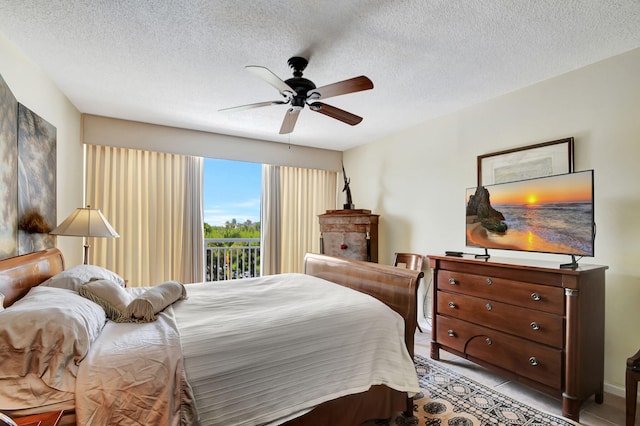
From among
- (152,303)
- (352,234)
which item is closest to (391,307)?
(152,303)

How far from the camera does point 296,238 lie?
200 inches

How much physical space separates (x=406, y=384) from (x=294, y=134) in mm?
3530

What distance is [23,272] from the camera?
1801 mm

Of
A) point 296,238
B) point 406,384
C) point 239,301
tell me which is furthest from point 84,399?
point 296,238

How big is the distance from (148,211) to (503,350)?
418 cm

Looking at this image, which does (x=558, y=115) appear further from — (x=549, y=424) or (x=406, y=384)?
(x=406, y=384)

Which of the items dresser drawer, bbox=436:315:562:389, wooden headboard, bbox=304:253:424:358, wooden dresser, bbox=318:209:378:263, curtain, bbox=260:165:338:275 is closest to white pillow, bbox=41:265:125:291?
wooden headboard, bbox=304:253:424:358

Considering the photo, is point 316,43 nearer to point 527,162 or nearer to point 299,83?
point 299,83

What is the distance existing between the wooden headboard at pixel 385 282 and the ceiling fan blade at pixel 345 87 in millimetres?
1265

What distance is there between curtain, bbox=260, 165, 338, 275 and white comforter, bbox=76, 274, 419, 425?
266 cm

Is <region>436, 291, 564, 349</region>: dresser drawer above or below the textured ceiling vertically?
below

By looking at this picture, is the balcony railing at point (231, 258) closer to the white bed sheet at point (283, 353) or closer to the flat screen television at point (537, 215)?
the white bed sheet at point (283, 353)

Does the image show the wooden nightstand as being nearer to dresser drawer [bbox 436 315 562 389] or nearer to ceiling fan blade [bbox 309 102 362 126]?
ceiling fan blade [bbox 309 102 362 126]

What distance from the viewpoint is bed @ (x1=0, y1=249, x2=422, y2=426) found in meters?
1.22
